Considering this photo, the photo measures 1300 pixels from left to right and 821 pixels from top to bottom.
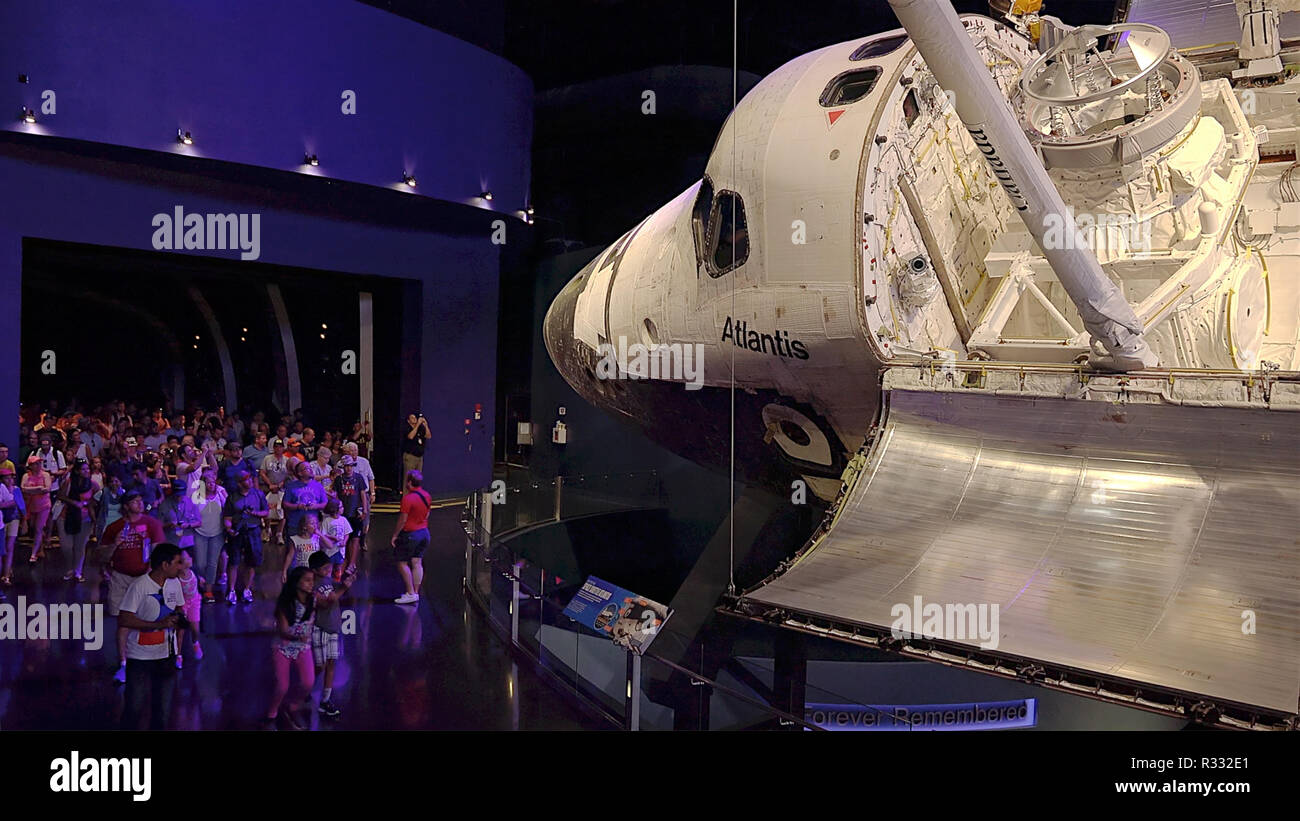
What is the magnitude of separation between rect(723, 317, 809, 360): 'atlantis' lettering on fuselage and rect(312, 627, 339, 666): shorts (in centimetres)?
364

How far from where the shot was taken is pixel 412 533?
33.4ft

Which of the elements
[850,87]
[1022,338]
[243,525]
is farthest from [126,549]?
[1022,338]

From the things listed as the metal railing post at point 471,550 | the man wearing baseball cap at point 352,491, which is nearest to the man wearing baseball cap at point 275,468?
the man wearing baseball cap at point 352,491

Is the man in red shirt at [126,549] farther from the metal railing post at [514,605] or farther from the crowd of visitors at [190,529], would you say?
the metal railing post at [514,605]

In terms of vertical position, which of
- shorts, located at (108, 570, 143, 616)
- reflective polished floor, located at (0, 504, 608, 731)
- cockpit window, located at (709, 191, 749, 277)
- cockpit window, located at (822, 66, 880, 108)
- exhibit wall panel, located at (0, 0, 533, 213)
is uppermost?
exhibit wall panel, located at (0, 0, 533, 213)

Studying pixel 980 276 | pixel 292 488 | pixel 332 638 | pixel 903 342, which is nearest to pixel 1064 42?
pixel 980 276

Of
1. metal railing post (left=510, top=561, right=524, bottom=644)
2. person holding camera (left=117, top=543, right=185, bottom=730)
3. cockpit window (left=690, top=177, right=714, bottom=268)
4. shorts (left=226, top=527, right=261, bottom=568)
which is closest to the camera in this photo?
person holding camera (left=117, top=543, right=185, bottom=730)

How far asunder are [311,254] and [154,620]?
30.7ft

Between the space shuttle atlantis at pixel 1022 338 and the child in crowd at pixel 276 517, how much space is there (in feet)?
18.9

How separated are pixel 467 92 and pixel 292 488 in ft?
25.9

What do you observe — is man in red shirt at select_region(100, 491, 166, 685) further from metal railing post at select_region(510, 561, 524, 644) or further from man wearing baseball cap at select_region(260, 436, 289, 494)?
man wearing baseball cap at select_region(260, 436, 289, 494)

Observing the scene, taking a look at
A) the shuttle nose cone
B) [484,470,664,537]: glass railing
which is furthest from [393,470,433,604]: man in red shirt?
[484,470,664,537]: glass railing

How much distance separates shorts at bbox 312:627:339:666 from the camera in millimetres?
6859

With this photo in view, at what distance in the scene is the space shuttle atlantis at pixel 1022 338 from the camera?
15.4 ft
